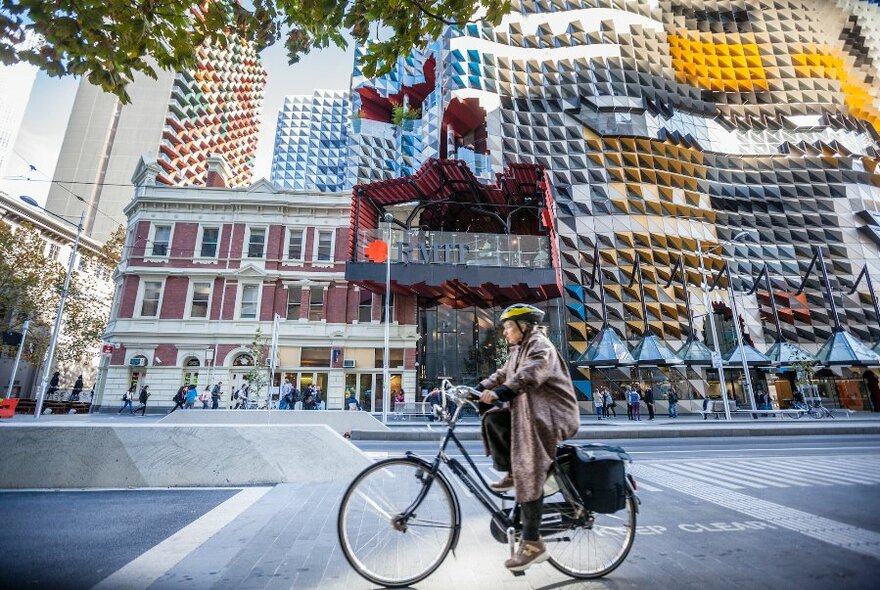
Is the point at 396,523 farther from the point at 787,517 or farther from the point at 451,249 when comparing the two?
the point at 451,249

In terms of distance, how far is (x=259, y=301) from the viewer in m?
26.5

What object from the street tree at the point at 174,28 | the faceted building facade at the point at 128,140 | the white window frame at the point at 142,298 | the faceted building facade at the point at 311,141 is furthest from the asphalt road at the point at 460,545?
the faceted building facade at the point at 311,141

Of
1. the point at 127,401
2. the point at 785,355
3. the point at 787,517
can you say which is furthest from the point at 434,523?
the point at 785,355

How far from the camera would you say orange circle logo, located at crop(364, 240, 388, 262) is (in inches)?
908

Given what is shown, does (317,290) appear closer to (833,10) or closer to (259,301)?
(259,301)

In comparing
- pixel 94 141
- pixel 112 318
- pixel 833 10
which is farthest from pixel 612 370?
pixel 94 141

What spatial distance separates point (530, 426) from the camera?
9.70 feet

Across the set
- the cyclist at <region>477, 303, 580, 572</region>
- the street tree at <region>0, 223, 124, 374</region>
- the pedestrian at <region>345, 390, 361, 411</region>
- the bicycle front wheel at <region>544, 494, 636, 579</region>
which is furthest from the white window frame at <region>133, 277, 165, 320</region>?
the bicycle front wheel at <region>544, 494, 636, 579</region>

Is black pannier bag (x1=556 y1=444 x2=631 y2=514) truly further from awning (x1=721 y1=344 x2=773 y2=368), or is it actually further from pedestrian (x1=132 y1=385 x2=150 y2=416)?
awning (x1=721 y1=344 x2=773 y2=368)

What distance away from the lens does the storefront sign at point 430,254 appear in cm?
2353

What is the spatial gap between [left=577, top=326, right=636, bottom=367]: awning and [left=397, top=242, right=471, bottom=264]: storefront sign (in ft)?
37.0

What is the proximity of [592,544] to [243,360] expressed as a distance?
26.2 metres

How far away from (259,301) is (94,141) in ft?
209

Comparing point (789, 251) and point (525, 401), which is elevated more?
point (789, 251)
